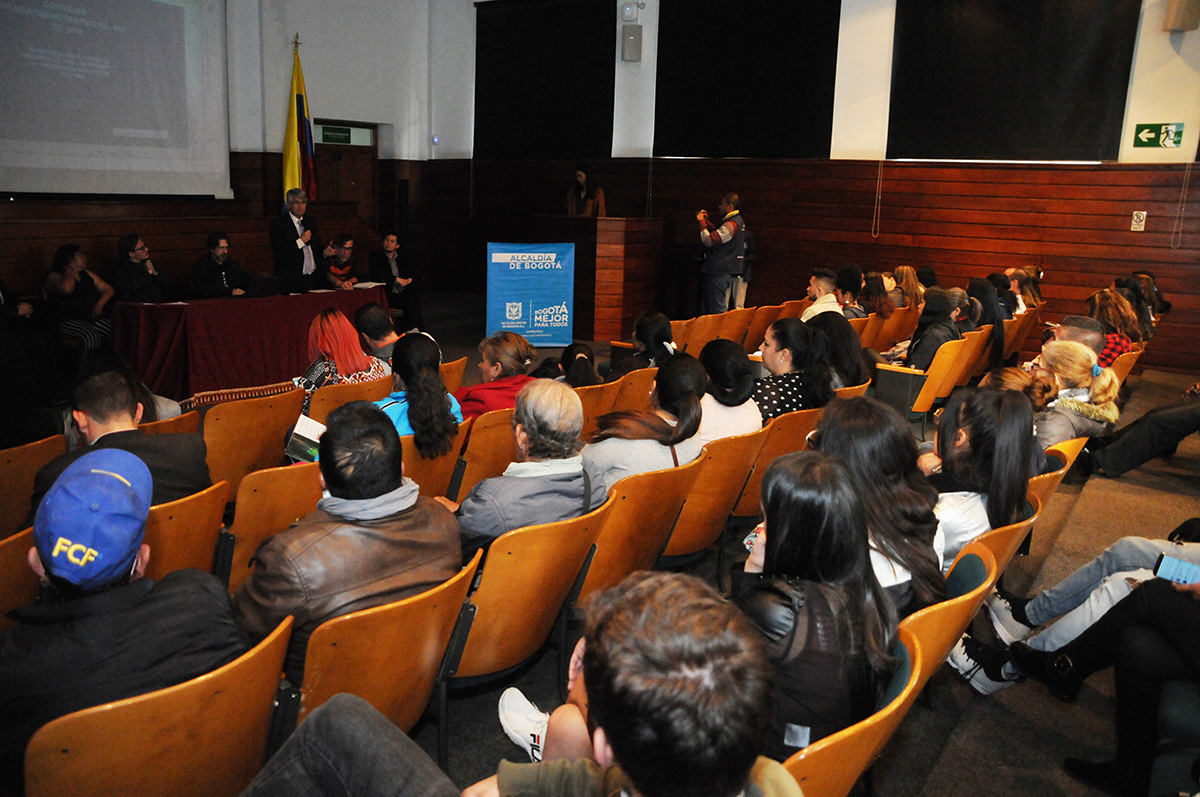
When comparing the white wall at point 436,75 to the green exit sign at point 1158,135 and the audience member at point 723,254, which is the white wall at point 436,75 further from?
the audience member at point 723,254

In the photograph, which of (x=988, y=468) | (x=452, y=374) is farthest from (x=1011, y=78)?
(x=988, y=468)

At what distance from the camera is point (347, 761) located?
1.34 m

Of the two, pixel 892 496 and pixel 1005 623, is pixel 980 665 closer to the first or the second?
pixel 1005 623

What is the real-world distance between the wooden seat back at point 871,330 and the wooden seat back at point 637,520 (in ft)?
13.2

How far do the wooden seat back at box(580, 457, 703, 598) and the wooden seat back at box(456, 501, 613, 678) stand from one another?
128 mm

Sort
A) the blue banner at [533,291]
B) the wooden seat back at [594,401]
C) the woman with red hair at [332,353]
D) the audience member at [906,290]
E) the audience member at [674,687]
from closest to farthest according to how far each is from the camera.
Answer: the audience member at [674,687]
the wooden seat back at [594,401]
the woman with red hair at [332,353]
the audience member at [906,290]
the blue banner at [533,291]

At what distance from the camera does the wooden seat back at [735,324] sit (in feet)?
21.9

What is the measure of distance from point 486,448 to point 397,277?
5.47 m

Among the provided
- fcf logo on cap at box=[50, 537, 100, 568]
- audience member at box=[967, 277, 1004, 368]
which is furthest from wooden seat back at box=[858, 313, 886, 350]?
fcf logo on cap at box=[50, 537, 100, 568]

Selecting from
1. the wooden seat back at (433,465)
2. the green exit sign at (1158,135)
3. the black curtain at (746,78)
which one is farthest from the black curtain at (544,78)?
the wooden seat back at (433,465)

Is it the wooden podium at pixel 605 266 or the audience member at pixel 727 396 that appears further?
the wooden podium at pixel 605 266

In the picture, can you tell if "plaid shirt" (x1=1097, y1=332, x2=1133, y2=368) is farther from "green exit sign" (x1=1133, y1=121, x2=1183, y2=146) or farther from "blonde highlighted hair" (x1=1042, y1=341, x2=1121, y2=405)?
"green exit sign" (x1=1133, y1=121, x2=1183, y2=146)

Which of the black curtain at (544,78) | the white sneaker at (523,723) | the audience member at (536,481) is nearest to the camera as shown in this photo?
the white sneaker at (523,723)

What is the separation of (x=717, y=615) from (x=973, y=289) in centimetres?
614
